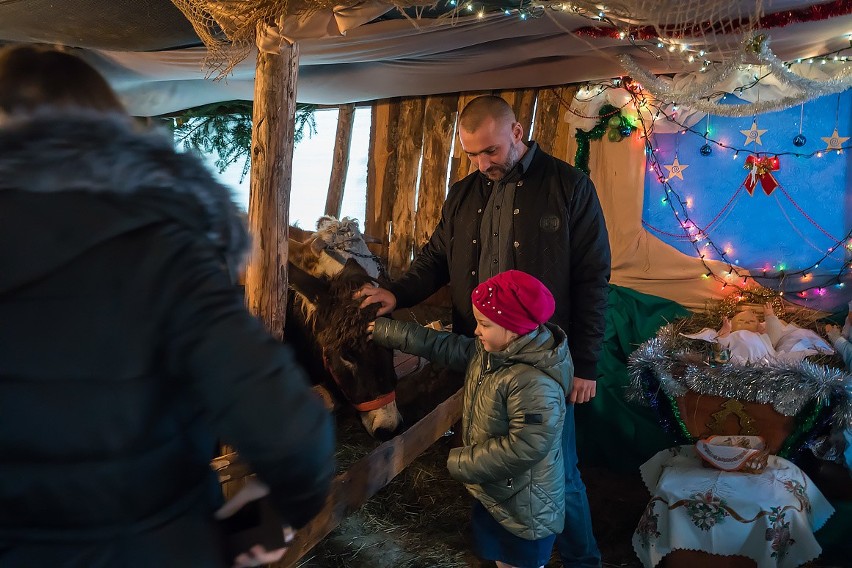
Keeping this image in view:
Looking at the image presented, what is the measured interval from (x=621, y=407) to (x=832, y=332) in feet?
4.42

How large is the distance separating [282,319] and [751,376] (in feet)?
8.01

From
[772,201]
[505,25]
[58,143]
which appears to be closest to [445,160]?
[505,25]

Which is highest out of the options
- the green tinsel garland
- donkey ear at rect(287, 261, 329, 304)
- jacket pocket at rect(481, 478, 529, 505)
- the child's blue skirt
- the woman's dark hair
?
the green tinsel garland

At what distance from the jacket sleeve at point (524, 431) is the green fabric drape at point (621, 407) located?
2.22 m

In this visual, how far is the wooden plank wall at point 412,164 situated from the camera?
5501mm

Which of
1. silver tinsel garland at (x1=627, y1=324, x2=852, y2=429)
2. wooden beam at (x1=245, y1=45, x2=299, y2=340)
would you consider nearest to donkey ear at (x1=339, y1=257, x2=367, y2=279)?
wooden beam at (x1=245, y1=45, x2=299, y2=340)

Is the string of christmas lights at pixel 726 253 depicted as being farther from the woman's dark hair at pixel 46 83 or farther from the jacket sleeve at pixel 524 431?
the woman's dark hair at pixel 46 83

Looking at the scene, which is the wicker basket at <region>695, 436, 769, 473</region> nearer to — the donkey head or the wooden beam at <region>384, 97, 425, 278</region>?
the donkey head

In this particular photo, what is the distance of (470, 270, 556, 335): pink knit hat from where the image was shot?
2273 millimetres

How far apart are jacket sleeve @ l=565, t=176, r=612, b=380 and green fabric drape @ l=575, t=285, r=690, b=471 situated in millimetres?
1613

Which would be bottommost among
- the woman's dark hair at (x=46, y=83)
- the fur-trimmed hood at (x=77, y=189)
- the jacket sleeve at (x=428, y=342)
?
the jacket sleeve at (x=428, y=342)

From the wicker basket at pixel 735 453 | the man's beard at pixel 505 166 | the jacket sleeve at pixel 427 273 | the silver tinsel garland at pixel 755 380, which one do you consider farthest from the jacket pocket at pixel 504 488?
the silver tinsel garland at pixel 755 380

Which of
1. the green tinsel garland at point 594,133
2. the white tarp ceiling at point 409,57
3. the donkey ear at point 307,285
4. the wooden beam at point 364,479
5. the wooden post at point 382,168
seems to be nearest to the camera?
the wooden beam at point 364,479

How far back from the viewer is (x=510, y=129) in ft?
9.34
